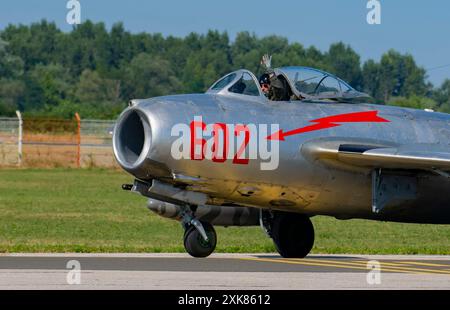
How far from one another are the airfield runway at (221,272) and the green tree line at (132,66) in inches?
2078

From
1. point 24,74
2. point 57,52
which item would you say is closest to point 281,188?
point 24,74

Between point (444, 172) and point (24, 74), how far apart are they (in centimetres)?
9924

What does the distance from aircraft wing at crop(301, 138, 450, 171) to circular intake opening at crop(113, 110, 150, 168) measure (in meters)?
2.30

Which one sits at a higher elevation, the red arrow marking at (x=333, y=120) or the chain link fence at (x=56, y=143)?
the red arrow marking at (x=333, y=120)

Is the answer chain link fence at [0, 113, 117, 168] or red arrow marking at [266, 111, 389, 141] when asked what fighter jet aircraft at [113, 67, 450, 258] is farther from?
chain link fence at [0, 113, 117, 168]

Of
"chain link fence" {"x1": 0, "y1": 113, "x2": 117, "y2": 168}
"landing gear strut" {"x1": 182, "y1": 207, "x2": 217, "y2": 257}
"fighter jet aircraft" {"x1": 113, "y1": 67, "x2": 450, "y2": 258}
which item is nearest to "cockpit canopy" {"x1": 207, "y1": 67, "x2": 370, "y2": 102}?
"fighter jet aircraft" {"x1": 113, "y1": 67, "x2": 450, "y2": 258}

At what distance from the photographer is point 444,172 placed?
17.3m

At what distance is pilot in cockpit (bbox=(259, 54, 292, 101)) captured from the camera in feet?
57.5

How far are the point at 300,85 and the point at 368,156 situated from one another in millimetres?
1638

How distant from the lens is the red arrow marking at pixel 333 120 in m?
16.7

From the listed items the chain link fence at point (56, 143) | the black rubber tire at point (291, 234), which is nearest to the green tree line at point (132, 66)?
the chain link fence at point (56, 143)

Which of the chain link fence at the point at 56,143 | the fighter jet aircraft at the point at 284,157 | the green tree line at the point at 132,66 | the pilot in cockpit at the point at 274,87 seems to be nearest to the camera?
the fighter jet aircraft at the point at 284,157

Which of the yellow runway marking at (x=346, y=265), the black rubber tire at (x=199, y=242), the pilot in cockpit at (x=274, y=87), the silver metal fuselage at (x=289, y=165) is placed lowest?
the yellow runway marking at (x=346, y=265)

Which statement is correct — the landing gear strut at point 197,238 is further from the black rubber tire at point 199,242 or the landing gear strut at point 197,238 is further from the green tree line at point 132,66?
the green tree line at point 132,66
